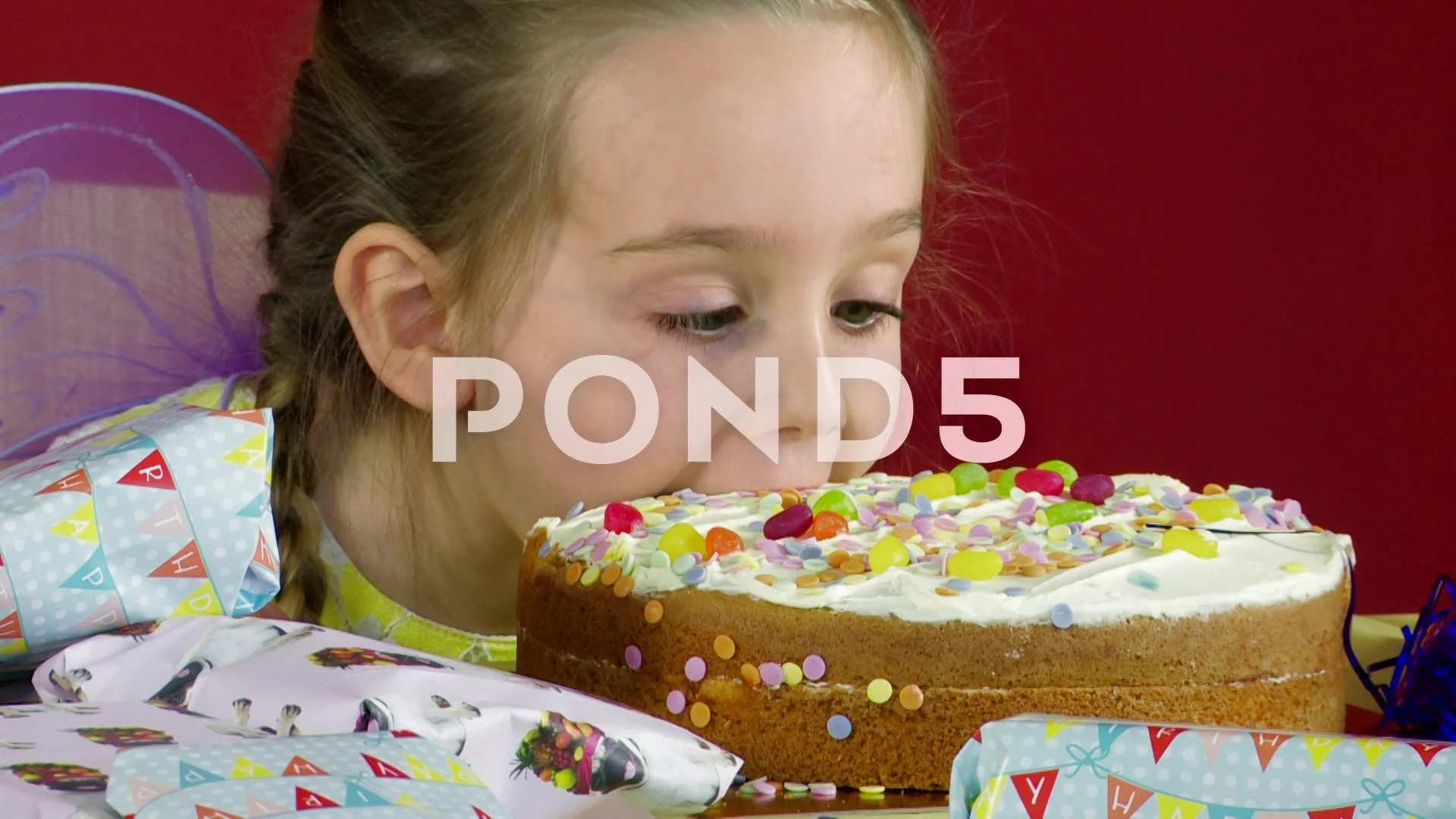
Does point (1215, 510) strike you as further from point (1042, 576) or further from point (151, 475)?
point (151, 475)


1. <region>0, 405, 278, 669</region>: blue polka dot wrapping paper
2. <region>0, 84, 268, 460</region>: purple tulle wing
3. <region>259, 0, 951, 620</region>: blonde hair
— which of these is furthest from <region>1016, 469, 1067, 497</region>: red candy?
<region>0, 84, 268, 460</region>: purple tulle wing

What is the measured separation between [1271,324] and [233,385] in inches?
57.4

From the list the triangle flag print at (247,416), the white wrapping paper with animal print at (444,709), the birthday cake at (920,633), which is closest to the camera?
the white wrapping paper with animal print at (444,709)

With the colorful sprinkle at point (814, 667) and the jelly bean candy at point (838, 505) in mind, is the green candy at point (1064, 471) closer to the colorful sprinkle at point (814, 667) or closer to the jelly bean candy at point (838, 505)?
the jelly bean candy at point (838, 505)

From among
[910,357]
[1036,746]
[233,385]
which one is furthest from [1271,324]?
[1036,746]

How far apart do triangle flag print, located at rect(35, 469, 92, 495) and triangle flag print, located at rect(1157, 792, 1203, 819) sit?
0.55 m

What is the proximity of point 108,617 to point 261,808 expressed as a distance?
332 millimetres

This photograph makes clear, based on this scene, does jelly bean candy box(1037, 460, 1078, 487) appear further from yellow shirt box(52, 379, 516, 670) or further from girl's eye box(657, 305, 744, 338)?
yellow shirt box(52, 379, 516, 670)

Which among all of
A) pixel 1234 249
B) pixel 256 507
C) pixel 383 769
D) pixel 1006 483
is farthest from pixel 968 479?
pixel 1234 249

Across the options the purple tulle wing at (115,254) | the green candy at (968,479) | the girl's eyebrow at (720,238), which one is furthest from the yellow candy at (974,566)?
the purple tulle wing at (115,254)

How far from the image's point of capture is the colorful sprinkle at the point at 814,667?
2.44 ft

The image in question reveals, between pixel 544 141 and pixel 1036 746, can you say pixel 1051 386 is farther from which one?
pixel 1036 746

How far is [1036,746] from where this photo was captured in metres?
0.53
